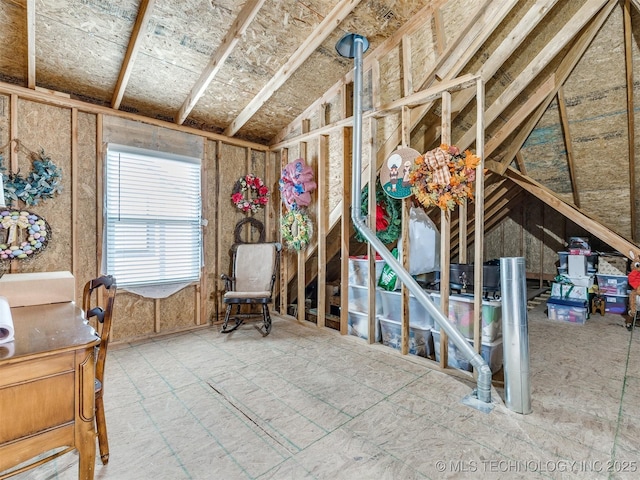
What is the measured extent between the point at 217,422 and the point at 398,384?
132cm

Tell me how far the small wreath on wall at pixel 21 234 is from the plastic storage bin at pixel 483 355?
3.58 m

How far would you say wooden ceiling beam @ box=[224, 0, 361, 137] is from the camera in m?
2.61

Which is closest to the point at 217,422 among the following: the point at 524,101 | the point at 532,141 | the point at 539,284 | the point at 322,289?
the point at 322,289

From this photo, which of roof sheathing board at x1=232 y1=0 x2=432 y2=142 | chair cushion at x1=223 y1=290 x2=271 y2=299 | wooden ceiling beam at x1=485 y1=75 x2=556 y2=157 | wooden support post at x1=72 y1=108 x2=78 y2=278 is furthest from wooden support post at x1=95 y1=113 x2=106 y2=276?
wooden ceiling beam at x1=485 y1=75 x2=556 y2=157

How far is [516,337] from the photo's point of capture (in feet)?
6.64

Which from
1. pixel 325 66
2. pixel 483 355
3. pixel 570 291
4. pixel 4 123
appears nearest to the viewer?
pixel 483 355

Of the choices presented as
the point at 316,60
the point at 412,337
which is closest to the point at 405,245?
the point at 412,337

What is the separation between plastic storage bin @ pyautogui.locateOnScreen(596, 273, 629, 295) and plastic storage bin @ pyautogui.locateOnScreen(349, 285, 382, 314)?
3739mm

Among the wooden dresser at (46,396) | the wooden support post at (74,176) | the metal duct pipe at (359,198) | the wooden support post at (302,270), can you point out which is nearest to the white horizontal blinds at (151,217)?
the wooden support post at (74,176)

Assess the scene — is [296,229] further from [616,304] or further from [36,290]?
[616,304]

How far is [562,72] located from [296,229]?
3.34 m

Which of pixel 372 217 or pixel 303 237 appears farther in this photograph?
pixel 303 237

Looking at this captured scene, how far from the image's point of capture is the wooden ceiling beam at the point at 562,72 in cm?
287

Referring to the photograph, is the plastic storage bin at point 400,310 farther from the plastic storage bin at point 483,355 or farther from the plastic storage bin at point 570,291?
the plastic storage bin at point 570,291
